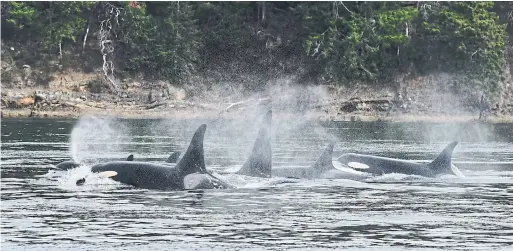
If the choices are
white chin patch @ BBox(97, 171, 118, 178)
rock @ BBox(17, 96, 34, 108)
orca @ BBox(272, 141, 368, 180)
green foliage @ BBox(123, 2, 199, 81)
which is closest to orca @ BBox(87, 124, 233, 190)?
white chin patch @ BBox(97, 171, 118, 178)

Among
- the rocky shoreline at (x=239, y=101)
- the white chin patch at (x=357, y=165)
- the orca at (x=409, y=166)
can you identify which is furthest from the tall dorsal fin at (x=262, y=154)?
the rocky shoreline at (x=239, y=101)

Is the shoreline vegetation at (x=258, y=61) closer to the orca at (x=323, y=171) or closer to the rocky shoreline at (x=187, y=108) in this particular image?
the rocky shoreline at (x=187, y=108)

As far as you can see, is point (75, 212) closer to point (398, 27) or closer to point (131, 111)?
point (131, 111)

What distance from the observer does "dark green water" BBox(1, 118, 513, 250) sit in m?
24.0

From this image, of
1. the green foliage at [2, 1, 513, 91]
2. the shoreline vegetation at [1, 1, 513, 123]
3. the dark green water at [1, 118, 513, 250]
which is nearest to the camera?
the dark green water at [1, 118, 513, 250]

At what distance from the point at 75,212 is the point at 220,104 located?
2207 inches

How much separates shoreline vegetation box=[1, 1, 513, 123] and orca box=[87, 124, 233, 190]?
49.0 metres

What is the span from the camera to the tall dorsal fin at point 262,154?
1371 inches

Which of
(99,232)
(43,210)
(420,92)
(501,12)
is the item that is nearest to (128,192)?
(43,210)

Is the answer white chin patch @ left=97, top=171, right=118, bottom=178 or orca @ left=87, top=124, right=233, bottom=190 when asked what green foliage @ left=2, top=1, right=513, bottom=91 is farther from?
orca @ left=87, top=124, right=233, bottom=190

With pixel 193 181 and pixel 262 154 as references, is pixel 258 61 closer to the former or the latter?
pixel 262 154

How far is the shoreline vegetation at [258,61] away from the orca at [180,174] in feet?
161

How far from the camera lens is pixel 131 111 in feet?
274

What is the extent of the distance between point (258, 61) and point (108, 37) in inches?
418
